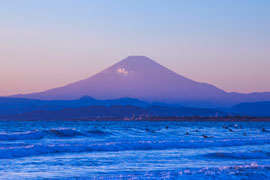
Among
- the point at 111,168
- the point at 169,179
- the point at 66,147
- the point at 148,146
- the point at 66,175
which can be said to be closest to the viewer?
the point at 169,179

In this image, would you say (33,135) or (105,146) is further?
(33,135)

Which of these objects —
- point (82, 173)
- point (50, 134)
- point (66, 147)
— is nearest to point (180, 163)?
point (82, 173)

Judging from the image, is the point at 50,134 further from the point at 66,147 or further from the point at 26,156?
the point at 26,156

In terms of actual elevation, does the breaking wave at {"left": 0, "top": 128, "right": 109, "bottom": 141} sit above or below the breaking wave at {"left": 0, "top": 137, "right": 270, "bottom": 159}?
above

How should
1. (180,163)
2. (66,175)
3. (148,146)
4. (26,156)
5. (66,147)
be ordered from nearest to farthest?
1. (66,175)
2. (180,163)
3. (26,156)
4. (66,147)
5. (148,146)

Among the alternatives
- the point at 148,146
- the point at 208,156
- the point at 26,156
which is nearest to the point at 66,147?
the point at 26,156

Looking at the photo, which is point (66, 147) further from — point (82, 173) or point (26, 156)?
point (82, 173)

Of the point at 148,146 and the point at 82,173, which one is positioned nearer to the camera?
the point at 82,173

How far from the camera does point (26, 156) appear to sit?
2641cm

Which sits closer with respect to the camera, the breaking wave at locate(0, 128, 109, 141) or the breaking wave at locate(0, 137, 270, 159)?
the breaking wave at locate(0, 137, 270, 159)

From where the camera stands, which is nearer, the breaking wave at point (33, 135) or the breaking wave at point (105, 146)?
the breaking wave at point (105, 146)

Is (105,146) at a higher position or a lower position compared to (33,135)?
lower

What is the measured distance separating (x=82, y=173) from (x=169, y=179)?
4572 millimetres

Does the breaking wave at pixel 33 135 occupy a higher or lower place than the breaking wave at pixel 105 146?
higher
